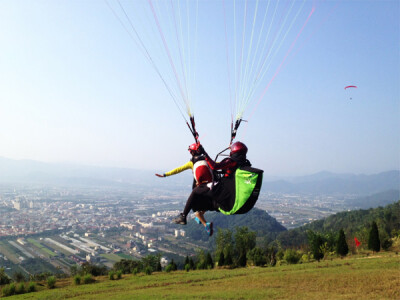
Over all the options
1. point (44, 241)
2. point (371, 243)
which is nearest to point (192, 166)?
point (371, 243)

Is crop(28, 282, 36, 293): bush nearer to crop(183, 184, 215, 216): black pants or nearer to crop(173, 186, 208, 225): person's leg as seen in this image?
crop(173, 186, 208, 225): person's leg

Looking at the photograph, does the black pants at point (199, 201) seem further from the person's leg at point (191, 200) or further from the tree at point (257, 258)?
the tree at point (257, 258)

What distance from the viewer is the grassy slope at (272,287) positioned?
11045mm

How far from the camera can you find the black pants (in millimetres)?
4637

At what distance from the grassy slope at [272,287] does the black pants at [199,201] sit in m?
7.98

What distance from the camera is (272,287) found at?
12688mm

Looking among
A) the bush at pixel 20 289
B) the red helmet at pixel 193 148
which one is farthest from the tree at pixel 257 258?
the red helmet at pixel 193 148

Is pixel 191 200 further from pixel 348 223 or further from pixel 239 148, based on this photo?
pixel 348 223

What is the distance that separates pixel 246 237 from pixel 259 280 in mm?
15494

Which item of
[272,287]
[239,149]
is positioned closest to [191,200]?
[239,149]

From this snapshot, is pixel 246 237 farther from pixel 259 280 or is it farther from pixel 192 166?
pixel 192 166

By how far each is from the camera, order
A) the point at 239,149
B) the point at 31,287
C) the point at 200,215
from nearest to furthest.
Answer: the point at 239,149
the point at 200,215
the point at 31,287

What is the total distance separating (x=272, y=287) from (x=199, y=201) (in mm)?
9795

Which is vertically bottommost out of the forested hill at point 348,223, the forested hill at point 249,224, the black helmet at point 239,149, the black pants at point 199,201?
the forested hill at point 249,224
